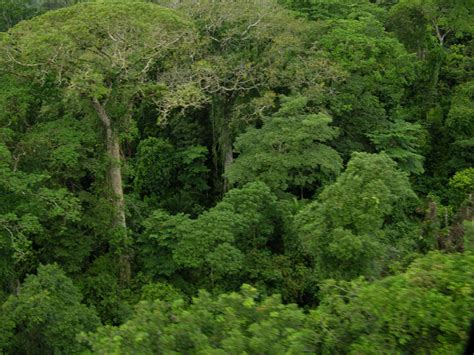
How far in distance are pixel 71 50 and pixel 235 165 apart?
5372mm

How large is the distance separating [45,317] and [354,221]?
19.8 ft

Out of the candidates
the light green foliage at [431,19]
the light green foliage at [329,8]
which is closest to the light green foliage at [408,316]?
the light green foliage at [329,8]

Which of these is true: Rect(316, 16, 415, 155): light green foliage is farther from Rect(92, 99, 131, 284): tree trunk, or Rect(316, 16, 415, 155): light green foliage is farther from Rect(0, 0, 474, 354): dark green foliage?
Rect(92, 99, 131, 284): tree trunk

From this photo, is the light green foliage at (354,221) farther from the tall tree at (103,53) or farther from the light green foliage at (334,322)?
the tall tree at (103,53)

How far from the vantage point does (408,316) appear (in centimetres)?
486

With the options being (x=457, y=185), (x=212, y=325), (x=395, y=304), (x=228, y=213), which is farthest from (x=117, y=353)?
(x=457, y=185)

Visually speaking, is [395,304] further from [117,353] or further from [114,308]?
[114,308]

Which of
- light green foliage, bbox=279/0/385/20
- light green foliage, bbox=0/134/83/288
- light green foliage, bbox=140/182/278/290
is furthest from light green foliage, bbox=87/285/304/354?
light green foliage, bbox=279/0/385/20

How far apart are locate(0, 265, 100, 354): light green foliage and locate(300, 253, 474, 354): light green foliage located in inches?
218

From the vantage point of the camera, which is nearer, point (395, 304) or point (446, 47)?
point (395, 304)

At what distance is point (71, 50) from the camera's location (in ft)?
37.0

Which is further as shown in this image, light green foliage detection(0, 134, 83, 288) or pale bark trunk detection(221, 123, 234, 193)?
pale bark trunk detection(221, 123, 234, 193)

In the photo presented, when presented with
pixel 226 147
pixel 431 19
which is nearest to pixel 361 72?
pixel 431 19

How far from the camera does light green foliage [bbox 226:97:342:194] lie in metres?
13.5
